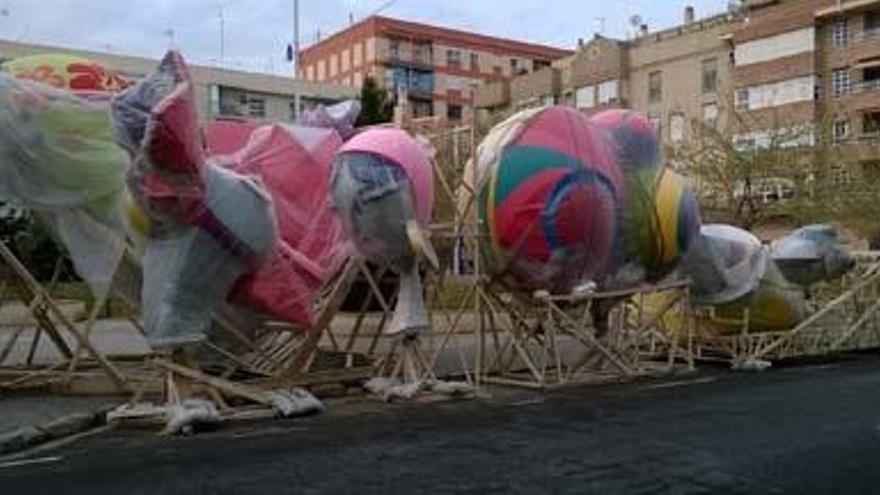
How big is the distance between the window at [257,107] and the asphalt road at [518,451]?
216 ft

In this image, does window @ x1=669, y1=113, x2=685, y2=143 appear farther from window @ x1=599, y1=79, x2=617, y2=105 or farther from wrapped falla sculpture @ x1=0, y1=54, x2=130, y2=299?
wrapped falla sculpture @ x1=0, y1=54, x2=130, y2=299

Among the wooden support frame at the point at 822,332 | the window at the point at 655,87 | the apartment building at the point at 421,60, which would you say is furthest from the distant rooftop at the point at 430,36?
the wooden support frame at the point at 822,332

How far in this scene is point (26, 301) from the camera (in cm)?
1501

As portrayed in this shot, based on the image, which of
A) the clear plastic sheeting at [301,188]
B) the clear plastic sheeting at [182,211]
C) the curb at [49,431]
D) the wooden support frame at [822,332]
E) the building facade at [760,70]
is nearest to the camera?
the curb at [49,431]

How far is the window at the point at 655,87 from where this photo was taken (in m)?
83.9

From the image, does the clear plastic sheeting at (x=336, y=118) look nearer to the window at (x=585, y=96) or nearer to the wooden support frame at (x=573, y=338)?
the wooden support frame at (x=573, y=338)

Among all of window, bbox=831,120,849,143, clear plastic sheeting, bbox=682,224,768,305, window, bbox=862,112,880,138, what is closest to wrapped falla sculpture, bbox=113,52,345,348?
clear plastic sheeting, bbox=682,224,768,305

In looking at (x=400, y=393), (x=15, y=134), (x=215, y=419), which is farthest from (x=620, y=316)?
(x=15, y=134)

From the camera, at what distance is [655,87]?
84.7 meters

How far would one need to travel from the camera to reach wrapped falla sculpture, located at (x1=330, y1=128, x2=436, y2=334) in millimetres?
13992

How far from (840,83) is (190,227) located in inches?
2436

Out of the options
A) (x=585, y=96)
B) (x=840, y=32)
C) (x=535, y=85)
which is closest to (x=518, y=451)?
(x=840, y=32)

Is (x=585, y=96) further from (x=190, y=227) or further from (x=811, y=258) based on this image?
(x=190, y=227)

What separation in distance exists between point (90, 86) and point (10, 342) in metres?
3.36
